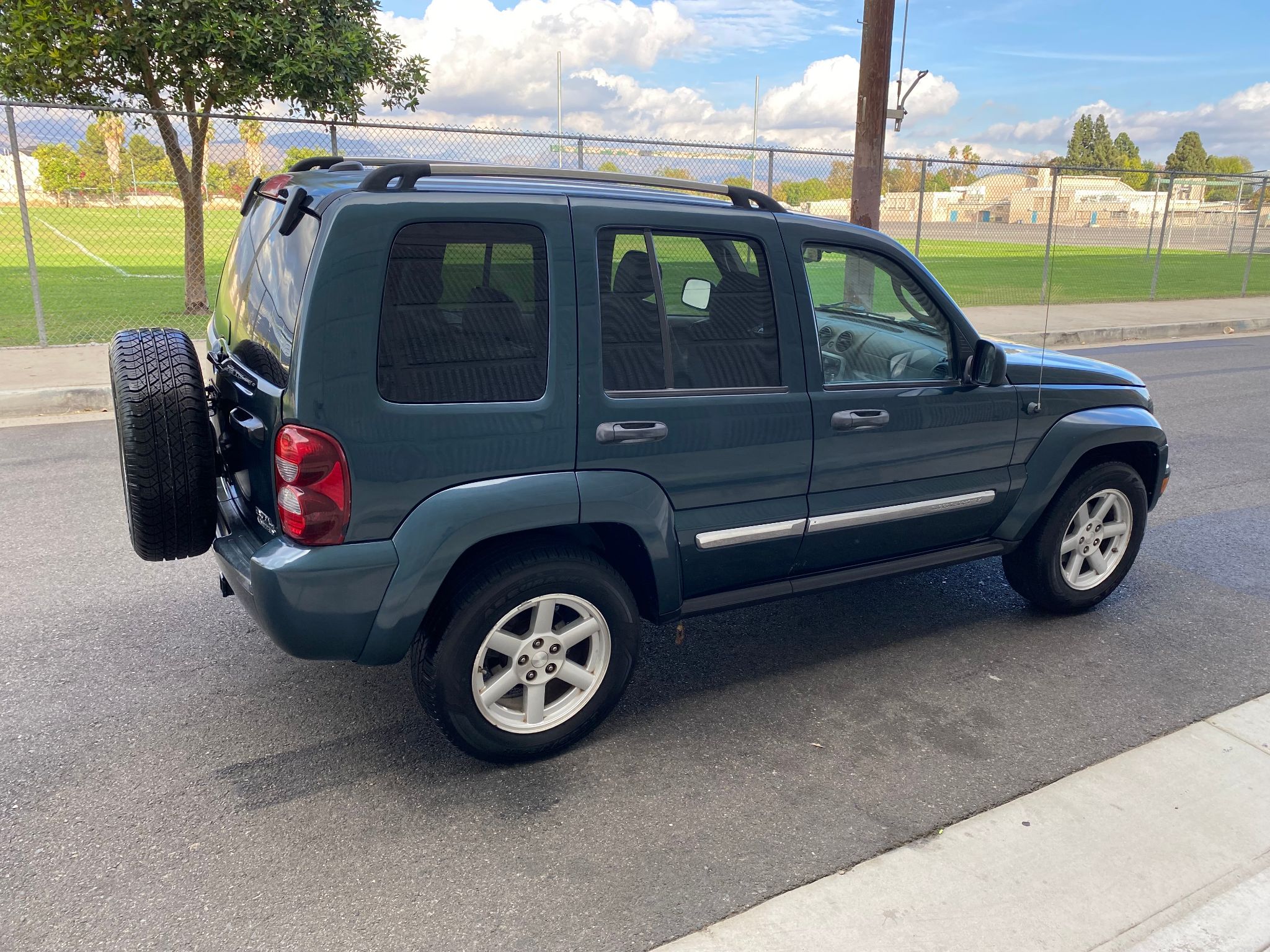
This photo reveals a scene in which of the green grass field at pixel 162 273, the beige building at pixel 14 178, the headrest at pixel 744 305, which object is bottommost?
the green grass field at pixel 162 273

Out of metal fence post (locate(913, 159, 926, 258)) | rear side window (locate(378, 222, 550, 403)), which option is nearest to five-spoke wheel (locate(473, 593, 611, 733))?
rear side window (locate(378, 222, 550, 403))

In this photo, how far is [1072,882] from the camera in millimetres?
2688

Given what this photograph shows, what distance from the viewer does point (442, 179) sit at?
3.07 meters

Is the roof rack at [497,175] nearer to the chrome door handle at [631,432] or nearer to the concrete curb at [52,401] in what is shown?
the chrome door handle at [631,432]

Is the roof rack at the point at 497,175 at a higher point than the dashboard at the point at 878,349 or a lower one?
higher

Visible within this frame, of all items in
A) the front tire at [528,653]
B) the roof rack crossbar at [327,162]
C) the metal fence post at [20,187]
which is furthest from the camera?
the metal fence post at [20,187]

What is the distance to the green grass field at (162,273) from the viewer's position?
12.5 m

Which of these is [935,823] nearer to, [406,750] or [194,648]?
[406,750]

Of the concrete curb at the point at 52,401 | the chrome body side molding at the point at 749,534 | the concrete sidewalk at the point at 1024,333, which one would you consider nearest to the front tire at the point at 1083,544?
the chrome body side molding at the point at 749,534

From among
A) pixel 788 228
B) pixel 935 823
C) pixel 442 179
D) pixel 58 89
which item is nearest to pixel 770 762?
pixel 935 823

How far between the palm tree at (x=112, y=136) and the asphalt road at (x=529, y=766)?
8140 mm

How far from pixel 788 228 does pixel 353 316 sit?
160cm

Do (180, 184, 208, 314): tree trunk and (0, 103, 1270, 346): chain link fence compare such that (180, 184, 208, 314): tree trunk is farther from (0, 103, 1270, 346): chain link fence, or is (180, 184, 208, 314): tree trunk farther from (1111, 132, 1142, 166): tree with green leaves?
(1111, 132, 1142, 166): tree with green leaves

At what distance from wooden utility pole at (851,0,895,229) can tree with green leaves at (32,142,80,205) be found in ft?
28.5
